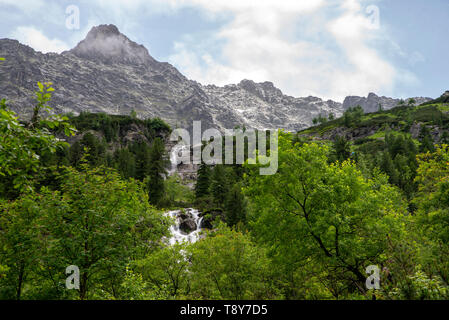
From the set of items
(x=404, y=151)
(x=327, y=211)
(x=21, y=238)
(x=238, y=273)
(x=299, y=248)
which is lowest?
(x=238, y=273)

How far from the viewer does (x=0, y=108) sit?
554cm

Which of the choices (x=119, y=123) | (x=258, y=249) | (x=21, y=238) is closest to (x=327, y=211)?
(x=258, y=249)

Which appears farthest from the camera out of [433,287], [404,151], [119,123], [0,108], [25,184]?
[119,123]

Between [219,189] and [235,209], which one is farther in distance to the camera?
[219,189]

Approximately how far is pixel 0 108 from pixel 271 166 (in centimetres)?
1306

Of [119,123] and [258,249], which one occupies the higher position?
[119,123]

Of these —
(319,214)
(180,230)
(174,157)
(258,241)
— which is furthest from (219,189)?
(174,157)

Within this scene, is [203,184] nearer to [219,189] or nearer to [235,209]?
[219,189]

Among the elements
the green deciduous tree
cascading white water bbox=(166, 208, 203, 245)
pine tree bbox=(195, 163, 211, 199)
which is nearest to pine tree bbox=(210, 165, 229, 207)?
pine tree bbox=(195, 163, 211, 199)

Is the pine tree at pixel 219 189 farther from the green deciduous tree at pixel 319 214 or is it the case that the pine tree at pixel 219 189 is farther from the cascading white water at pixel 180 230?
the green deciduous tree at pixel 319 214

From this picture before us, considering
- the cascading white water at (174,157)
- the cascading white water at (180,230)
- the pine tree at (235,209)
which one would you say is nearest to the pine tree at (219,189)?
the cascading white water at (180,230)

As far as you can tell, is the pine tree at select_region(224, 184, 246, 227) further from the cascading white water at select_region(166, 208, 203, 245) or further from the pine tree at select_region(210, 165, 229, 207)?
the pine tree at select_region(210, 165, 229, 207)

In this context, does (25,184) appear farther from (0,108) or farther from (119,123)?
(119,123)

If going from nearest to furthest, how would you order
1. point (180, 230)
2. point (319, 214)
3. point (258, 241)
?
point (319, 214), point (258, 241), point (180, 230)
